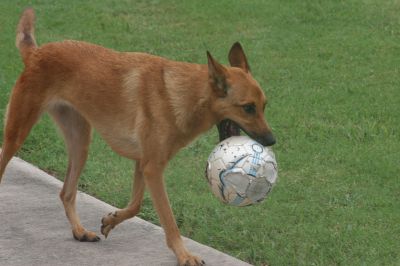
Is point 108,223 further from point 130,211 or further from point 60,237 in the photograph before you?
point 60,237

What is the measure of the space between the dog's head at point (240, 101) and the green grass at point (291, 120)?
94 cm

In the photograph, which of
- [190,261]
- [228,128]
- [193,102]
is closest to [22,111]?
[193,102]

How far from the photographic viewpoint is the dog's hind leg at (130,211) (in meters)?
6.18

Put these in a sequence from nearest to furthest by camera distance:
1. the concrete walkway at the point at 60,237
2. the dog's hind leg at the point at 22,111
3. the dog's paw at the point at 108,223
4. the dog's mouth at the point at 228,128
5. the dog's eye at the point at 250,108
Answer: the dog's eye at the point at 250,108
the dog's mouth at the point at 228,128
the concrete walkway at the point at 60,237
the dog's hind leg at the point at 22,111
the dog's paw at the point at 108,223

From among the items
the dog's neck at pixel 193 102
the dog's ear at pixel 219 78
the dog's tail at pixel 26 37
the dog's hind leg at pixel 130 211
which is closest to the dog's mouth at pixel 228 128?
the dog's neck at pixel 193 102

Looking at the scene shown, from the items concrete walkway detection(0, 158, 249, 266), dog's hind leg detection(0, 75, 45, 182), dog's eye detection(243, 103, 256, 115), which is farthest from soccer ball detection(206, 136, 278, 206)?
dog's hind leg detection(0, 75, 45, 182)

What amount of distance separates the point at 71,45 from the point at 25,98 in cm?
54

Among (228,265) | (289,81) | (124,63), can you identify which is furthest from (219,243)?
(289,81)

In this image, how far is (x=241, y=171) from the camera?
5711 mm

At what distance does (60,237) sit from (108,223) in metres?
0.40

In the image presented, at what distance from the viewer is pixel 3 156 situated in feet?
20.4

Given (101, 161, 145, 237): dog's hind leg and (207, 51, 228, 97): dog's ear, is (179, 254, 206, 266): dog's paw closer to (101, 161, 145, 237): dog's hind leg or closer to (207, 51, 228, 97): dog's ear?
(101, 161, 145, 237): dog's hind leg

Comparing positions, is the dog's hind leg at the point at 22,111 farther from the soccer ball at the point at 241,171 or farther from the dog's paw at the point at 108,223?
the soccer ball at the point at 241,171

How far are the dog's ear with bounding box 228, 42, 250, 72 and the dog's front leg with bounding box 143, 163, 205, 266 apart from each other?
0.86m
